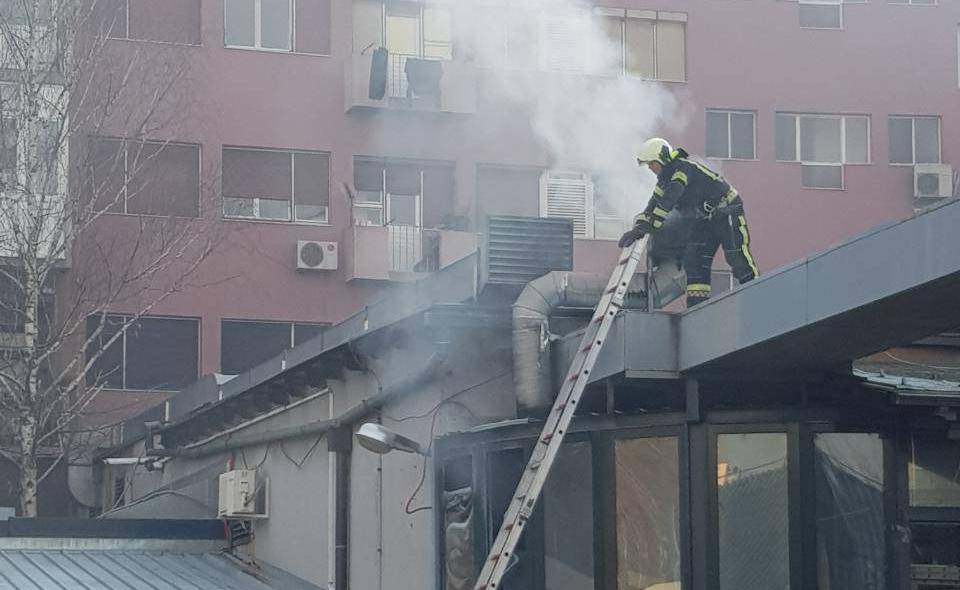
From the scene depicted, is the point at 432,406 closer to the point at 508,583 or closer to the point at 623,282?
the point at 508,583

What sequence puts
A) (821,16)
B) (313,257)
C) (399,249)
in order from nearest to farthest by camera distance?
(313,257), (399,249), (821,16)

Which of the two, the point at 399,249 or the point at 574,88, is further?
the point at 399,249

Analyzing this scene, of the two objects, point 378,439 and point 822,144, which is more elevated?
point 822,144

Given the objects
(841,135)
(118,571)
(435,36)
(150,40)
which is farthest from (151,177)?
(118,571)

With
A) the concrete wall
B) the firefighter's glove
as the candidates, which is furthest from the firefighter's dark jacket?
the concrete wall

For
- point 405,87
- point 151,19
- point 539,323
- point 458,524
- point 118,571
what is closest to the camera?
point 539,323

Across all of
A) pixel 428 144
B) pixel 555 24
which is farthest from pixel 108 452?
pixel 555 24

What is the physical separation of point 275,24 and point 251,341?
6.15 metres

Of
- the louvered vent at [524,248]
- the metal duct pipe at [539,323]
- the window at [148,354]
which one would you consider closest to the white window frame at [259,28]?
the window at [148,354]

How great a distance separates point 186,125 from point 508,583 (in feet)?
70.5

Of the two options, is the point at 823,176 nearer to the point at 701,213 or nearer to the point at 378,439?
the point at 701,213

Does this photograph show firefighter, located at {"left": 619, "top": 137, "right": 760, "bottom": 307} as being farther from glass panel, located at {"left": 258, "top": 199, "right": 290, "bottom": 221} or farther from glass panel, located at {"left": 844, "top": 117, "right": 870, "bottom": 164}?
glass panel, located at {"left": 844, "top": 117, "right": 870, "bottom": 164}

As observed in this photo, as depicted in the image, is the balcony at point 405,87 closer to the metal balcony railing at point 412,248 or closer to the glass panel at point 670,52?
the metal balcony railing at point 412,248

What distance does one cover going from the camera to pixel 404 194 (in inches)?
1299
